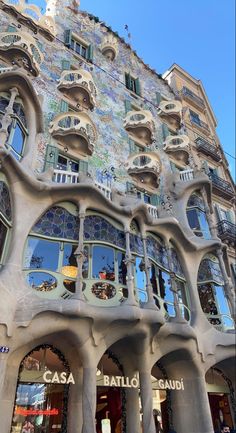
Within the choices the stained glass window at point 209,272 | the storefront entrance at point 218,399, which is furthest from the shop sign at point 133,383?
the stained glass window at point 209,272

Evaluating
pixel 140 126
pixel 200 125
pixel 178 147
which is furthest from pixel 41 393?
pixel 200 125

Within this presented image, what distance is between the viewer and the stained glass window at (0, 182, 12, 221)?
10.9 metres

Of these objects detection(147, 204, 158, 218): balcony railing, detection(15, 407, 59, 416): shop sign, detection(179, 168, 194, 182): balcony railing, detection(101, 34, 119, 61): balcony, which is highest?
detection(101, 34, 119, 61): balcony

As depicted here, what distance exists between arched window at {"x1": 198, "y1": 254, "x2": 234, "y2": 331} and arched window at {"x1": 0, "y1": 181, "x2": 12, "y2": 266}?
9.54 m

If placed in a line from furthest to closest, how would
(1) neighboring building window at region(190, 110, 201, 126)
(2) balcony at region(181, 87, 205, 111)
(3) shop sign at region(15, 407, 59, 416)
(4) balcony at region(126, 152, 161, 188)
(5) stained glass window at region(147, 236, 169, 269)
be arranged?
(2) balcony at region(181, 87, 205, 111) → (1) neighboring building window at region(190, 110, 201, 126) → (4) balcony at region(126, 152, 161, 188) → (5) stained glass window at region(147, 236, 169, 269) → (3) shop sign at region(15, 407, 59, 416)

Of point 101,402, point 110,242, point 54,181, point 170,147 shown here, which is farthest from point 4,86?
point 101,402

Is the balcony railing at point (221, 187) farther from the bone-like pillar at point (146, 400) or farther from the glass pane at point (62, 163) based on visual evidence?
the bone-like pillar at point (146, 400)

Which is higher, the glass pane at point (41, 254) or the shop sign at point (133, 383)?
the glass pane at point (41, 254)

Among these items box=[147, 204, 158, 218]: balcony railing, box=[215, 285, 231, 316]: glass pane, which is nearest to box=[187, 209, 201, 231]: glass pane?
box=[147, 204, 158, 218]: balcony railing

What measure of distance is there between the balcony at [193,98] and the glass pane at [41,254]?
829 inches

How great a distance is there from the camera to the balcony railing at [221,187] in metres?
22.4

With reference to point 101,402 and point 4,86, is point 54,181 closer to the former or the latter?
point 4,86

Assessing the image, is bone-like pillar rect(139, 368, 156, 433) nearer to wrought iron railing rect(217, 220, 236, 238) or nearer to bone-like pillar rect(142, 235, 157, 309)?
bone-like pillar rect(142, 235, 157, 309)

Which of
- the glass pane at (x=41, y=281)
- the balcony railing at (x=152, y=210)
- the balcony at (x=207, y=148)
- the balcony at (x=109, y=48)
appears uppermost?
the balcony at (x=109, y=48)
